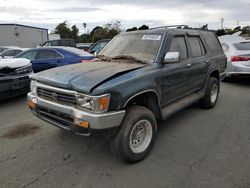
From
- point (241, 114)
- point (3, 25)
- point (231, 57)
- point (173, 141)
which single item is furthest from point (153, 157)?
point (3, 25)

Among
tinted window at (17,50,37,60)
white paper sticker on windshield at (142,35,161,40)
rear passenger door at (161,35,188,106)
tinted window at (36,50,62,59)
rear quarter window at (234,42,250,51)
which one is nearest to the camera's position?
rear passenger door at (161,35,188,106)

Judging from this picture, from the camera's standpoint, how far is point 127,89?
2820 mm

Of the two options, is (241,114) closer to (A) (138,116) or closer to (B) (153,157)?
(B) (153,157)

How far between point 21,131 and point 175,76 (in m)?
3.15

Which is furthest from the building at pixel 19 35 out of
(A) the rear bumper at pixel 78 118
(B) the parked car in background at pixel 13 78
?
(A) the rear bumper at pixel 78 118

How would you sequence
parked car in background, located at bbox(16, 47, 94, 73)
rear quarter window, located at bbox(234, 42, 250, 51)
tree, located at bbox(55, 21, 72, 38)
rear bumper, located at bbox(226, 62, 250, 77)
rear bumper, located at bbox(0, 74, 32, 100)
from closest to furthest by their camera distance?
rear bumper, located at bbox(0, 74, 32, 100) < rear bumper, located at bbox(226, 62, 250, 77) < rear quarter window, located at bbox(234, 42, 250, 51) < parked car in background, located at bbox(16, 47, 94, 73) < tree, located at bbox(55, 21, 72, 38)

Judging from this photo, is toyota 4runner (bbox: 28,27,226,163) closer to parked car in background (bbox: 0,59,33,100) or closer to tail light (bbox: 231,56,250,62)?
parked car in background (bbox: 0,59,33,100)

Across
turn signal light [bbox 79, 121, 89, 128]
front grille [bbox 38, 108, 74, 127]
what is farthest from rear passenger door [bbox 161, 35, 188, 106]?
front grille [bbox 38, 108, 74, 127]

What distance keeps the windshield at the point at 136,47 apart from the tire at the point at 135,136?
984 mm

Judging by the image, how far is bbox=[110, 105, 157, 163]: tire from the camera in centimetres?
287

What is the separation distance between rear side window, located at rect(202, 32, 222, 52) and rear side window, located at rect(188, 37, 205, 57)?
0.40 meters

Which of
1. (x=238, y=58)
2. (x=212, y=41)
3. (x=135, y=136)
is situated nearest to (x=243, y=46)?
(x=238, y=58)

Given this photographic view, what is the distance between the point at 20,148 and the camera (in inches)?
141

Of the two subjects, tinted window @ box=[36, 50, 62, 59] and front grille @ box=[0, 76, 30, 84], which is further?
tinted window @ box=[36, 50, 62, 59]
